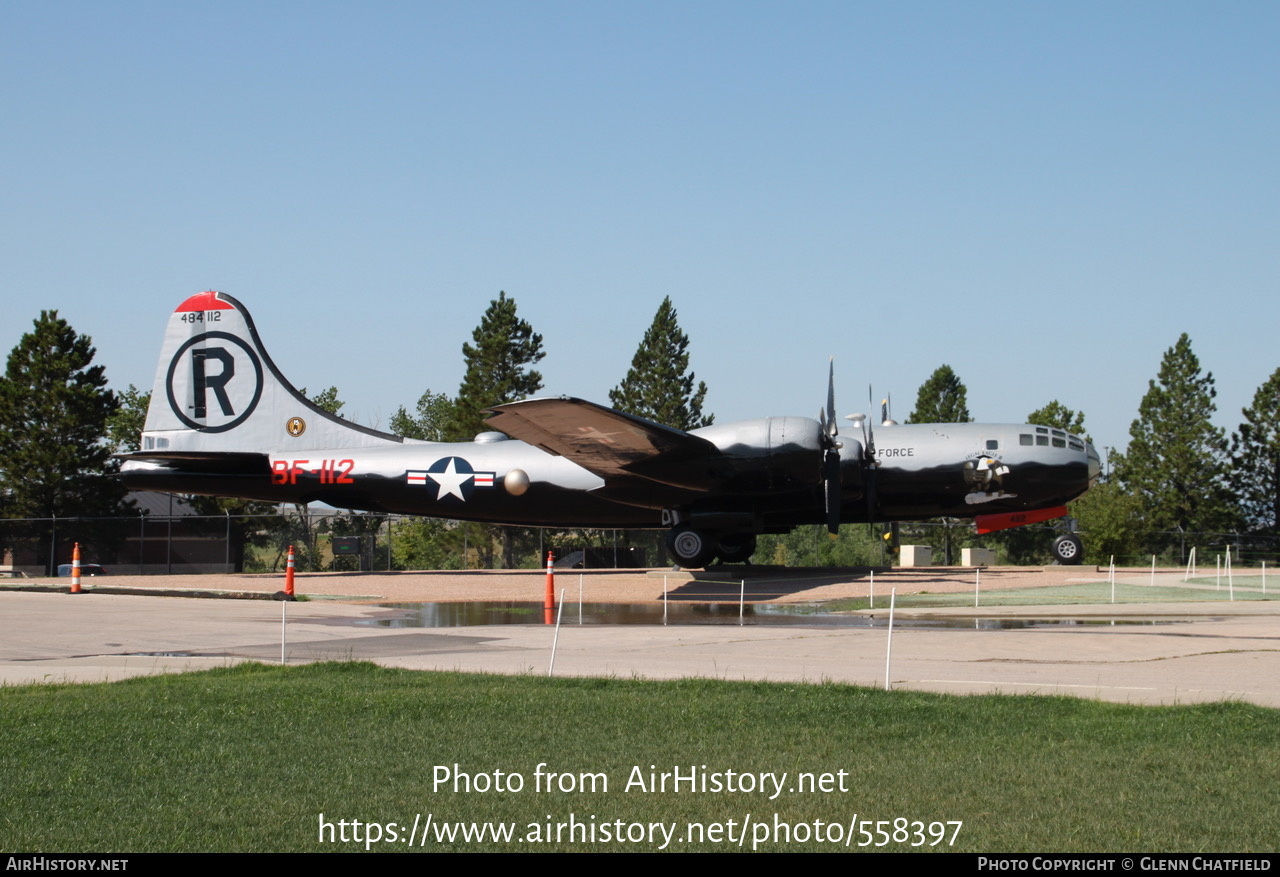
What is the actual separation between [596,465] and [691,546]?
11.2ft

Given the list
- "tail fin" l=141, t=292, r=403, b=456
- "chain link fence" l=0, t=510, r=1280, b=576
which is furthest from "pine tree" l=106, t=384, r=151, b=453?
"tail fin" l=141, t=292, r=403, b=456

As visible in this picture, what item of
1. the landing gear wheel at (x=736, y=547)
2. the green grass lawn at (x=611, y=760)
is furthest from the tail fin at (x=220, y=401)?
the green grass lawn at (x=611, y=760)

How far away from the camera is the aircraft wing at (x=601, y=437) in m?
24.4

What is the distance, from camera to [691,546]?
29438 mm

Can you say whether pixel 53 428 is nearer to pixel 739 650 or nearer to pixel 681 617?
pixel 681 617

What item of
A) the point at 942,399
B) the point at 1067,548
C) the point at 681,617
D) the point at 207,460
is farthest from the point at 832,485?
the point at 942,399

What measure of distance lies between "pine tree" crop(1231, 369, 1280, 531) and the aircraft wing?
41815 mm

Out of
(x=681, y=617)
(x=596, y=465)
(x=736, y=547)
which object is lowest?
(x=681, y=617)

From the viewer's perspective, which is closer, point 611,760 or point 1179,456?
point 611,760

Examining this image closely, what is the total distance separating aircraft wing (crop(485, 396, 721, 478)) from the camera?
80.0 ft

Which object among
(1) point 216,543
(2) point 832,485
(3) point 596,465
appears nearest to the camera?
(2) point 832,485

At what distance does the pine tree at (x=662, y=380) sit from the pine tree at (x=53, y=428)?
25120 millimetres

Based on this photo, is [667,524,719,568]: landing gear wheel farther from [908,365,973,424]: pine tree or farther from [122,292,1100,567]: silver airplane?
[908,365,973,424]: pine tree
